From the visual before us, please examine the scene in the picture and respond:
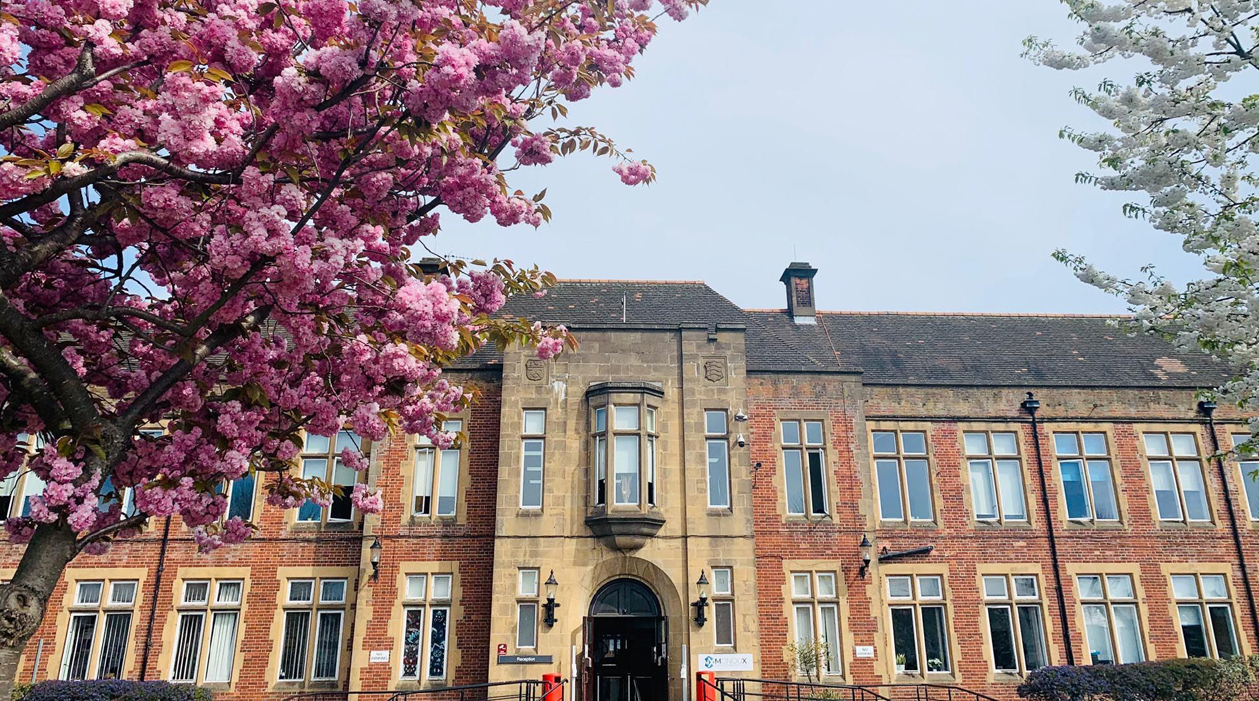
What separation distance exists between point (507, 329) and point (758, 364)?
1145 cm

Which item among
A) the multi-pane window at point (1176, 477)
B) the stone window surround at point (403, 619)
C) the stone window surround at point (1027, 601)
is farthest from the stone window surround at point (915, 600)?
the stone window surround at point (403, 619)

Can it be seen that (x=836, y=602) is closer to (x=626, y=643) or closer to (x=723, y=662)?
(x=723, y=662)

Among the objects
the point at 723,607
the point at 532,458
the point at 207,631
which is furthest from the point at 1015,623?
the point at 207,631

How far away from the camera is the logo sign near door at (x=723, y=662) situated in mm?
15031

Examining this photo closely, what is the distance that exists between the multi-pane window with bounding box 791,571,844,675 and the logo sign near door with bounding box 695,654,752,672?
134cm

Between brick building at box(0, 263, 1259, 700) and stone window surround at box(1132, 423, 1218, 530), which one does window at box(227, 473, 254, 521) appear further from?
stone window surround at box(1132, 423, 1218, 530)

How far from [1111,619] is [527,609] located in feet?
36.6

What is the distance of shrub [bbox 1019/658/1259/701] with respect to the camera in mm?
14930

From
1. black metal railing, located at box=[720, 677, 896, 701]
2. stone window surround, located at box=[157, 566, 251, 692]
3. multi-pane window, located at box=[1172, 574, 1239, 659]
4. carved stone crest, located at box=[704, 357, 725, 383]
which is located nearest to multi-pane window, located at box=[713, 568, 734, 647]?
black metal railing, located at box=[720, 677, 896, 701]

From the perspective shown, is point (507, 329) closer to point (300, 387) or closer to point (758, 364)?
point (300, 387)

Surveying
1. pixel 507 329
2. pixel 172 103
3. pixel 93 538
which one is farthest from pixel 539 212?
pixel 93 538

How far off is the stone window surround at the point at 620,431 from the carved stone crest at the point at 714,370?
3.37 ft

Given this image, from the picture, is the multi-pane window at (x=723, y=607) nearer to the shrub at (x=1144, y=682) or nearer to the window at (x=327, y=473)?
the shrub at (x=1144, y=682)

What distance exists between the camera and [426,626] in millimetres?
15867
